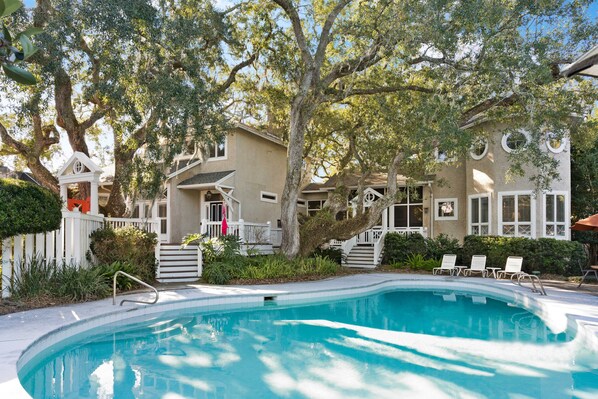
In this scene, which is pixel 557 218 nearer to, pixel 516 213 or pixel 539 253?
pixel 516 213

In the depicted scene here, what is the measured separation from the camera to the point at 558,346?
8.07 meters

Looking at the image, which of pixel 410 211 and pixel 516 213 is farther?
pixel 410 211

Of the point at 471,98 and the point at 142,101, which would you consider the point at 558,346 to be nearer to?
the point at 471,98

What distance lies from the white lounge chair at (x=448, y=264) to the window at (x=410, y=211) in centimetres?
500

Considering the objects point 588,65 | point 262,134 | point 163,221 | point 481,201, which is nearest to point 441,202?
point 481,201

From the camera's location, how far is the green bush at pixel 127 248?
40.7 feet

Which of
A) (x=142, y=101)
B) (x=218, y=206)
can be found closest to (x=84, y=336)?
(x=142, y=101)

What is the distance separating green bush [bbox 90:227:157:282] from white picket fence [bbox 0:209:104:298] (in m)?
0.35

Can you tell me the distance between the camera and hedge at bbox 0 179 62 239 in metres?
8.87

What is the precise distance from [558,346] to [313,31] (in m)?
14.5

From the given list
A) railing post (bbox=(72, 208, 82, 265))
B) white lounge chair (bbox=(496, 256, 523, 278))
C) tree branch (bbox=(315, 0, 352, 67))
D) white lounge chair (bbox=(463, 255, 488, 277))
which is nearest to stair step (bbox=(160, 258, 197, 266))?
railing post (bbox=(72, 208, 82, 265))

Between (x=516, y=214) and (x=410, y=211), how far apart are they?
5.89 meters

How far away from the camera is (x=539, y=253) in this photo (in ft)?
53.6

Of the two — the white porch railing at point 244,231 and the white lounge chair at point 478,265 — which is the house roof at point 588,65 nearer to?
the white lounge chair at point 478,265
